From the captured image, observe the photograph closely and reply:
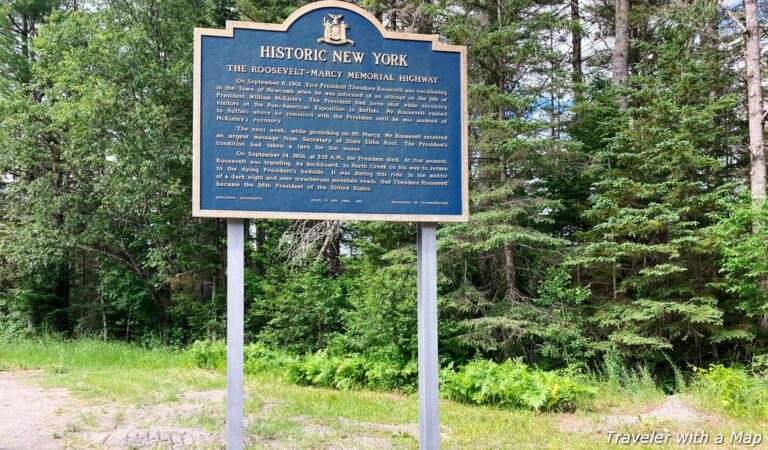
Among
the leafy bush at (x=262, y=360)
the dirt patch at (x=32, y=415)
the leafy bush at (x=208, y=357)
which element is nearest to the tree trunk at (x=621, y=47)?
the leafy bush at (x=262, y=360)

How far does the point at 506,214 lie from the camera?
962cm

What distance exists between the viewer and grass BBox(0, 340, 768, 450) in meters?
5.76

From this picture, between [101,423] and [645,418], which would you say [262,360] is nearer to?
[101,423]

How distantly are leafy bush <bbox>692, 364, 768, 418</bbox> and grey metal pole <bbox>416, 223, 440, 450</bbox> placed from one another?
4383 mm

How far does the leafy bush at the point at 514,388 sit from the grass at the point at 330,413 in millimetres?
199

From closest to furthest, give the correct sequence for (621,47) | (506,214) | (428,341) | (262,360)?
1. (428,341)
2. (506,214)
3. (262,360)
4. (621,47)

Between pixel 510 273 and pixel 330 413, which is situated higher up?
pixel 510 273

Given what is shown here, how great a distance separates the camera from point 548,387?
7.34 metres

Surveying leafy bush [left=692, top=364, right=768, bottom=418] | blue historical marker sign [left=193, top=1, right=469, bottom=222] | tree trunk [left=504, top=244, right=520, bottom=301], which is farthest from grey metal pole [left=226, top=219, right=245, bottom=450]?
tree trunk [left=504, top=244, right=520, bottom=301]

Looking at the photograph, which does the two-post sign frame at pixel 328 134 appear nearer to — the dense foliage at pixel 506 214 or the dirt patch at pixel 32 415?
the dirt patch at pixel 32 415

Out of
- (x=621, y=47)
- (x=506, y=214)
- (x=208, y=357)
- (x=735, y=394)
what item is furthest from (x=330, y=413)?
(x=621, y=47)

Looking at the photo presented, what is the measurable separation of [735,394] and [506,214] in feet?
13.6

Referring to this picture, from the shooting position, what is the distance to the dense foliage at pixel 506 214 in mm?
9516

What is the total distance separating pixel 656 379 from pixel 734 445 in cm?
467
